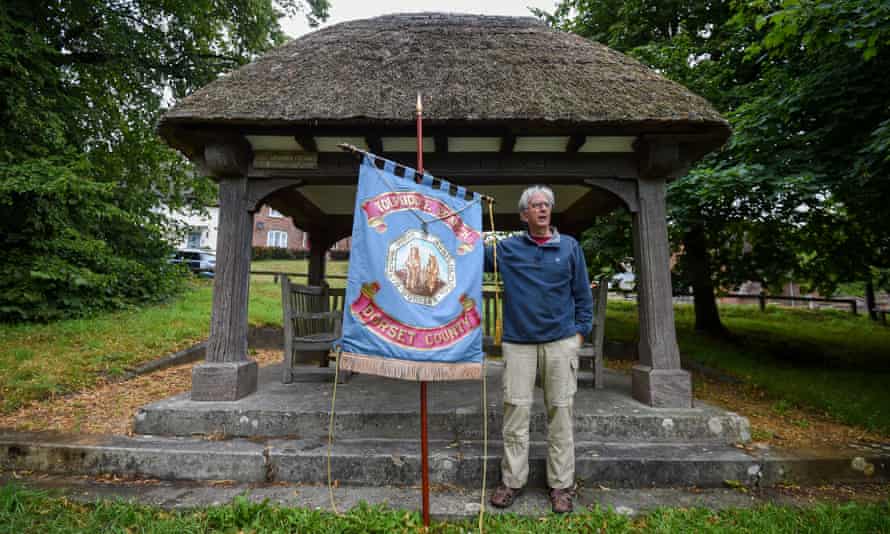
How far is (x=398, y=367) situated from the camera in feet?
8.83

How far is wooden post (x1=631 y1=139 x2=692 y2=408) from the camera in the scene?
4.12 metres

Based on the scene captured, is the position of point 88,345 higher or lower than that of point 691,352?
higher

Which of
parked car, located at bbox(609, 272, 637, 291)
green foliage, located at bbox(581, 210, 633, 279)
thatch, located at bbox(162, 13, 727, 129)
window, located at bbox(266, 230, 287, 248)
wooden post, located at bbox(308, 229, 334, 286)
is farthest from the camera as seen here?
window, located at bbox(266, 230, 287, 248)

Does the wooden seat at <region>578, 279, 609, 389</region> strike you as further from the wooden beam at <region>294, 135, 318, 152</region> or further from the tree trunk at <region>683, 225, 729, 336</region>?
the tree trunk at <region>683, 225, 729, 336</region>

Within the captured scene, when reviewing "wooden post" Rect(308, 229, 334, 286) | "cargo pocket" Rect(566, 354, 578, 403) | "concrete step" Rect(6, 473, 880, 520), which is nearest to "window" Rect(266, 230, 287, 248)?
"wooden post" Rect(308, 229, 334, 286)

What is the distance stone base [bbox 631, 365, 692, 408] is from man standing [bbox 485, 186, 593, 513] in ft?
5.12

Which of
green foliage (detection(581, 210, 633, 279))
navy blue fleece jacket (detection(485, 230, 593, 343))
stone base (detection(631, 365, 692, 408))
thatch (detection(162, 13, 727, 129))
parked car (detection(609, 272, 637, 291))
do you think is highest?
thatch (detection(162, 13, 727, 129))

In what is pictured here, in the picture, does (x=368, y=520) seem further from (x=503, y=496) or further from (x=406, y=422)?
(x=406, y=422)

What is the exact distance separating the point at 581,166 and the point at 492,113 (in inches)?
47.1

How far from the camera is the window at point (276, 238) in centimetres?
3269

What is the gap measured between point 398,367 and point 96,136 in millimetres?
10322

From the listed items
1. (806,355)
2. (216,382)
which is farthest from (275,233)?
(806,355)

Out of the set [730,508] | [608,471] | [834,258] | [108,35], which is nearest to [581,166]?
[608,471]

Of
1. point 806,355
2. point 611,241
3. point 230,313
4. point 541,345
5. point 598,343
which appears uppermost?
point 611,241
